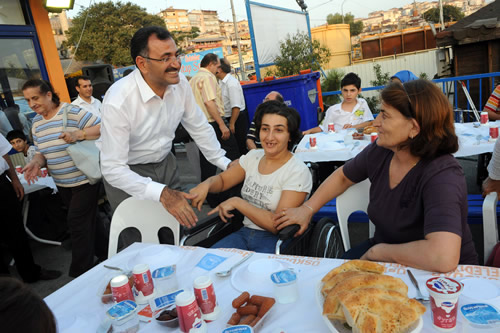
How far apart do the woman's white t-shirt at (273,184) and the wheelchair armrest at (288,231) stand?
32cm

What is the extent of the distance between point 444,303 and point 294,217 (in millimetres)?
1079

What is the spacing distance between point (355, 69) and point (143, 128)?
16.9 m

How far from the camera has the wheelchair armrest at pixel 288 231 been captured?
6.16ft

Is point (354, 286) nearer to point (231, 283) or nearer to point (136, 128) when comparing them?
Answer: point (231, 283)

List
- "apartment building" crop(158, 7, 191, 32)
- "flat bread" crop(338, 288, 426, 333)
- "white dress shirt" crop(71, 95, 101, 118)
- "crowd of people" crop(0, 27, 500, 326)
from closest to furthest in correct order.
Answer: "flat bread" crop(338, 288, 426, 333) → "crowd of people" crop(0, 27, 500, 326) → "white dress shirt" crop(71, 95, 101, 118) → "apartment building" crop(158, 7, 191, 32)

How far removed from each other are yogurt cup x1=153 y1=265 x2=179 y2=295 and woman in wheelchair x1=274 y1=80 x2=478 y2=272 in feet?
2.81

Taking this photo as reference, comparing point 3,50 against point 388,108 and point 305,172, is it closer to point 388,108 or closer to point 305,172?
point 305,172

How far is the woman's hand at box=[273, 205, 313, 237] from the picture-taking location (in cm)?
198

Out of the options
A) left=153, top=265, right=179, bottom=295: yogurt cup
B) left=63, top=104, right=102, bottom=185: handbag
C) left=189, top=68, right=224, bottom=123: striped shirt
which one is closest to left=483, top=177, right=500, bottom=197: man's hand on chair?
left=153, top=265, right=179, bottom=295: yogurt cup

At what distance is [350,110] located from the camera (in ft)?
15.2

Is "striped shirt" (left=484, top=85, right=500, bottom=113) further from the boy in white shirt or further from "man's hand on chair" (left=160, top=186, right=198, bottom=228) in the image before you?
"man's hand on chair" (left=160, top=186, right=198, bottom=228)

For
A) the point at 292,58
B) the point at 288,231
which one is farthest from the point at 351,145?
the point at 292,58

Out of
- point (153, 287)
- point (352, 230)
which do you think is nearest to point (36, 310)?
point (153, 287)

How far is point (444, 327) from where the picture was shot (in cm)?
98
